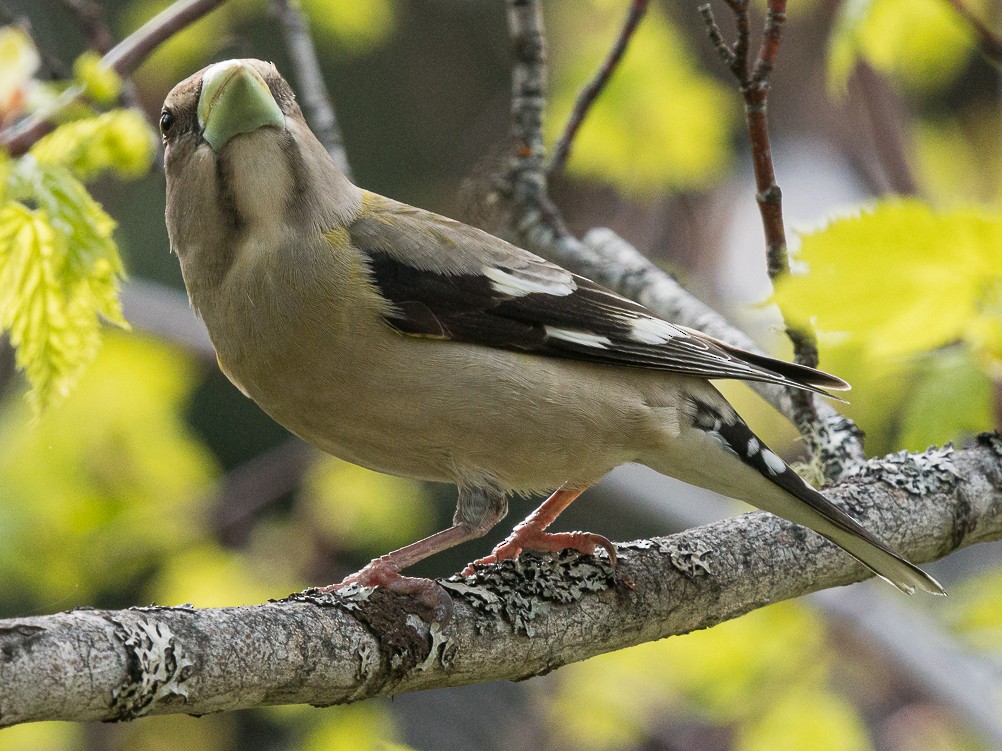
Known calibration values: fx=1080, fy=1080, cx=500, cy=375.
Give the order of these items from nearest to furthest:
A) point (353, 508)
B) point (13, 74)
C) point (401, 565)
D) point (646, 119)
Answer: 1. point (401, 565)
2. point (13, 74)
3. point (646, 119)
4. point (353, 508)

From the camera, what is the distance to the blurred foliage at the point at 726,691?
587cm

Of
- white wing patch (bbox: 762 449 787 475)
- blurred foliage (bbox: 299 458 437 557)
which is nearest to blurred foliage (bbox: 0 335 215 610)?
blurred foliage (bbox: 299 458 437 557)

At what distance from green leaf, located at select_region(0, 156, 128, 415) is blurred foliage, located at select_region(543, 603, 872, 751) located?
13.9 ft

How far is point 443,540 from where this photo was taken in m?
3.62

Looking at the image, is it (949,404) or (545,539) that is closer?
(949,404)

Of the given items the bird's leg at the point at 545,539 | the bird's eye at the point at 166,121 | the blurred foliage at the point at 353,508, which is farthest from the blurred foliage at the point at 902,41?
the blurred foliage at the point at 353,508

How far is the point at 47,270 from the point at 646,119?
5079mm

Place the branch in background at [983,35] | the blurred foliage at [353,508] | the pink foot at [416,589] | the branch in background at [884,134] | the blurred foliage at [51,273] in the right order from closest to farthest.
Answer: the pink foot at [416,589] → the blurred foliage at [51,273] → the branch in background at [983,35] → the branch in background at [884,134] → the blurred foliage at [353,508]

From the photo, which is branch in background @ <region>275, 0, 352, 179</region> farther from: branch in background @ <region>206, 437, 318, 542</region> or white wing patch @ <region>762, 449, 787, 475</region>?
branch in background @ <region>206, 437, 318, 542</region>

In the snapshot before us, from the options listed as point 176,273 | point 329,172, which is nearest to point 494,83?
point 176,273

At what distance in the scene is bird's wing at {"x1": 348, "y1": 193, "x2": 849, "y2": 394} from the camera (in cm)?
360

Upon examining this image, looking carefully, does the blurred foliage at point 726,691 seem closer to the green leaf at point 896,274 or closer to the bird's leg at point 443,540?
the bird's leg at point 443,540

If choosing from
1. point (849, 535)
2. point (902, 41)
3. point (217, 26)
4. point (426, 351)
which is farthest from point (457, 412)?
point (217, 26)

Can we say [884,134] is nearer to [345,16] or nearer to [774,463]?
[774,463]
